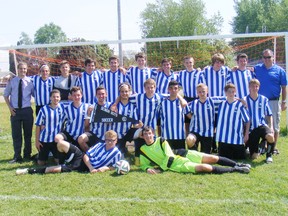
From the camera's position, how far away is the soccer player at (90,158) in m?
5.43

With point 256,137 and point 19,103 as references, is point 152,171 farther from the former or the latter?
point 19,103

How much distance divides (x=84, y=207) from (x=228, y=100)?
314cm

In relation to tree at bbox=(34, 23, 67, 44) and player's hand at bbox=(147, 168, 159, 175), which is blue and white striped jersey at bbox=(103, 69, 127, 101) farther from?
tree at bbox=(34, 23, 67, 44)

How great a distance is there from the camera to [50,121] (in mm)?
6062

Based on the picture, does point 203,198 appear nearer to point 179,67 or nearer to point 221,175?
point 221,175

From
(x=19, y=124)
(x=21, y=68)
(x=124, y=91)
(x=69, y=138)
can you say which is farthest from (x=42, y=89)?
(x=124, y=91)

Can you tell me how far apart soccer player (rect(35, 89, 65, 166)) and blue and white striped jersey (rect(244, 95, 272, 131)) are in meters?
3.28

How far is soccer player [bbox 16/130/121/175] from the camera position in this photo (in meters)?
5.43

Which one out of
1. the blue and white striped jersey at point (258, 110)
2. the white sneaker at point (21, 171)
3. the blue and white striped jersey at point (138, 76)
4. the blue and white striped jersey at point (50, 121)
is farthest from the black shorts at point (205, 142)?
the white sneaker at point (21, 171)

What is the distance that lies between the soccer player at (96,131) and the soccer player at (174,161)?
38.3 inches

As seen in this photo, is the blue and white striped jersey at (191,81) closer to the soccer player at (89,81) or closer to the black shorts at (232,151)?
the black shorts at (232,151)

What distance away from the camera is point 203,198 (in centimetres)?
422

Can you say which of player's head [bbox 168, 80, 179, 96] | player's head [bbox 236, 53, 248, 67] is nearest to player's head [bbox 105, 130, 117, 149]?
player's head [bbox 168, 80, 179, 96]

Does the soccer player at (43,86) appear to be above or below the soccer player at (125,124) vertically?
above
